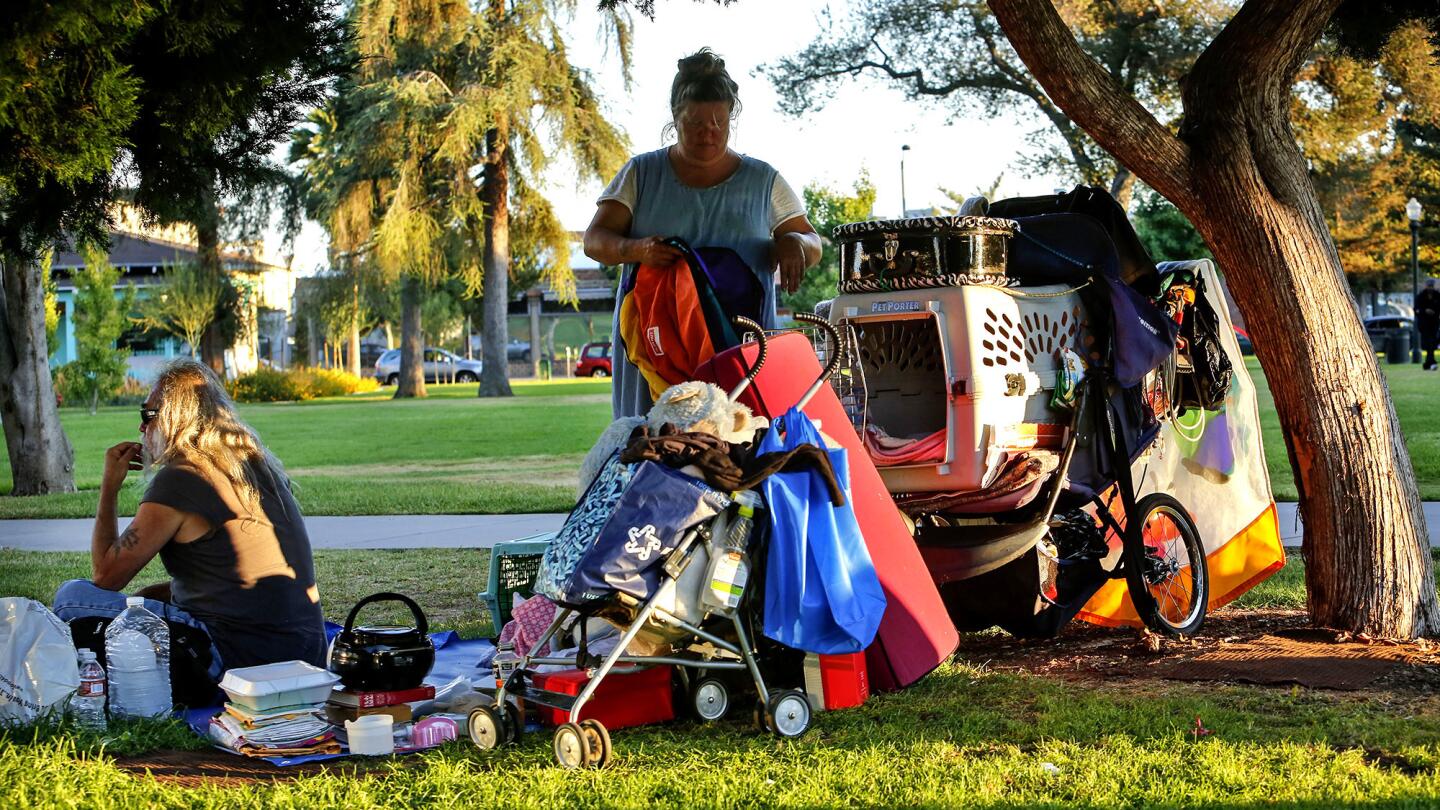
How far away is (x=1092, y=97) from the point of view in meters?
5.77

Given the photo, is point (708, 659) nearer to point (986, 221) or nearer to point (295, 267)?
point (986, 221)

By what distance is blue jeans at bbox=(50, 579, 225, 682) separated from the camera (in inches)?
203

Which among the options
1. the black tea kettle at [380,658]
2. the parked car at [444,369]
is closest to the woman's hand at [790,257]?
the black tea kettle at [380,658]

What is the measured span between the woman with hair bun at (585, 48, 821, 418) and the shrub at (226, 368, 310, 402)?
3894cm

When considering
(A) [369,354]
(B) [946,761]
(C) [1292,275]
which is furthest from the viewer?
(A) [369,354]

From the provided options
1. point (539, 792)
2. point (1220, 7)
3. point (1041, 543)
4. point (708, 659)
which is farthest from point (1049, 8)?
point (1220, 7)

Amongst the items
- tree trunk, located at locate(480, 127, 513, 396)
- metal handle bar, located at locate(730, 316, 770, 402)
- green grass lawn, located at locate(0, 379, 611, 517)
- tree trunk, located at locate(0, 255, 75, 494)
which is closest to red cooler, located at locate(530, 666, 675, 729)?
metal handle bar, located at locate(730, 316, 770, 402)

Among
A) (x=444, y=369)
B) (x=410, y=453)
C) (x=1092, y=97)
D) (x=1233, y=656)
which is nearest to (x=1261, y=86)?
(x=1092, y=97)

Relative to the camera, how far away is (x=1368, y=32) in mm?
6426

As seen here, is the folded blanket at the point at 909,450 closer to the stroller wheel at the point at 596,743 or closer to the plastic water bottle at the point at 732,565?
the plastic water bottle at the point at 732,565

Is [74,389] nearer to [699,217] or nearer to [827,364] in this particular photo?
[699,217]

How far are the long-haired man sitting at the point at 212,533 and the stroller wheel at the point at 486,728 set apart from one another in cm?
102

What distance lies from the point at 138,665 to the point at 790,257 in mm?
2723

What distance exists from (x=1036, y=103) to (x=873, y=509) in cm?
3003
